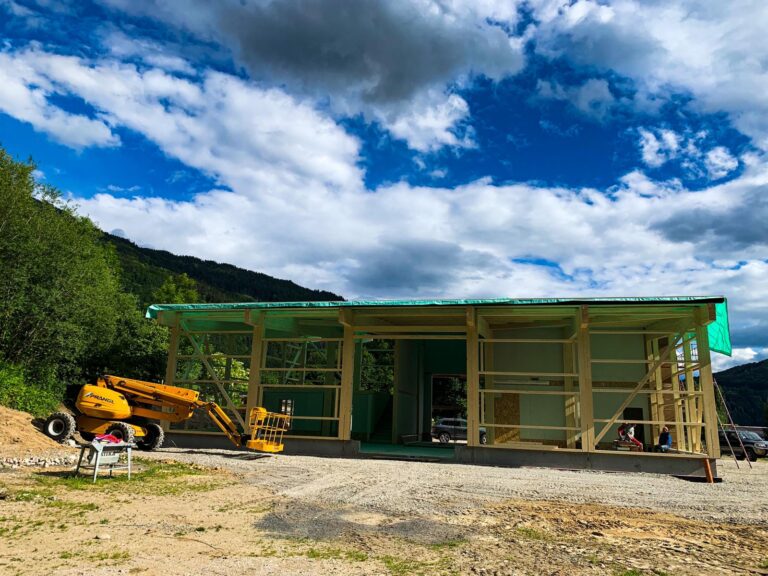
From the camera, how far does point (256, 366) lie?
1543 cm

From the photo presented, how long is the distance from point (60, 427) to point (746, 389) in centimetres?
12613

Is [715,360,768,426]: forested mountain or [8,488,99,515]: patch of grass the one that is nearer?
[8,488,99,515]: patch of grass

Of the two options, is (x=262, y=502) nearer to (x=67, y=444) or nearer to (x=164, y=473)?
(x=164, y=473)

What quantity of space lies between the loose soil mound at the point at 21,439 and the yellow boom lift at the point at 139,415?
0.69 meters

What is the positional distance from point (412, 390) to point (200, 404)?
27.8ft

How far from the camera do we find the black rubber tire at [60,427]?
1320cm

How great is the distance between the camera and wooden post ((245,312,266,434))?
1516 centimetres

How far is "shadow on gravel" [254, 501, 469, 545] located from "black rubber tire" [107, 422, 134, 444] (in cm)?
709

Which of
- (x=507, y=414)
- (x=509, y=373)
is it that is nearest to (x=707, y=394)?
(x=509, y=373)

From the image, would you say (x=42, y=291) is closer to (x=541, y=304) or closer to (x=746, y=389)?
(x=541, y=304)

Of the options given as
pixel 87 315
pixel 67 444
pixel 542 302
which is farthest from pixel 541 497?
pixel 87 315


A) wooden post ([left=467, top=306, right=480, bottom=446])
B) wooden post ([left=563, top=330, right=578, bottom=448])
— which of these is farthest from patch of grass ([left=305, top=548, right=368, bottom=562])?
wooden post ([left=563, top=330, right=578, bottom=448])

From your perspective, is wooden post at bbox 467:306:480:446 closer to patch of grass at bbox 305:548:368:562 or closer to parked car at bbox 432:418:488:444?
patch of grass at bbox 305:548:368:562

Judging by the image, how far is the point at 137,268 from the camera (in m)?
61.2
